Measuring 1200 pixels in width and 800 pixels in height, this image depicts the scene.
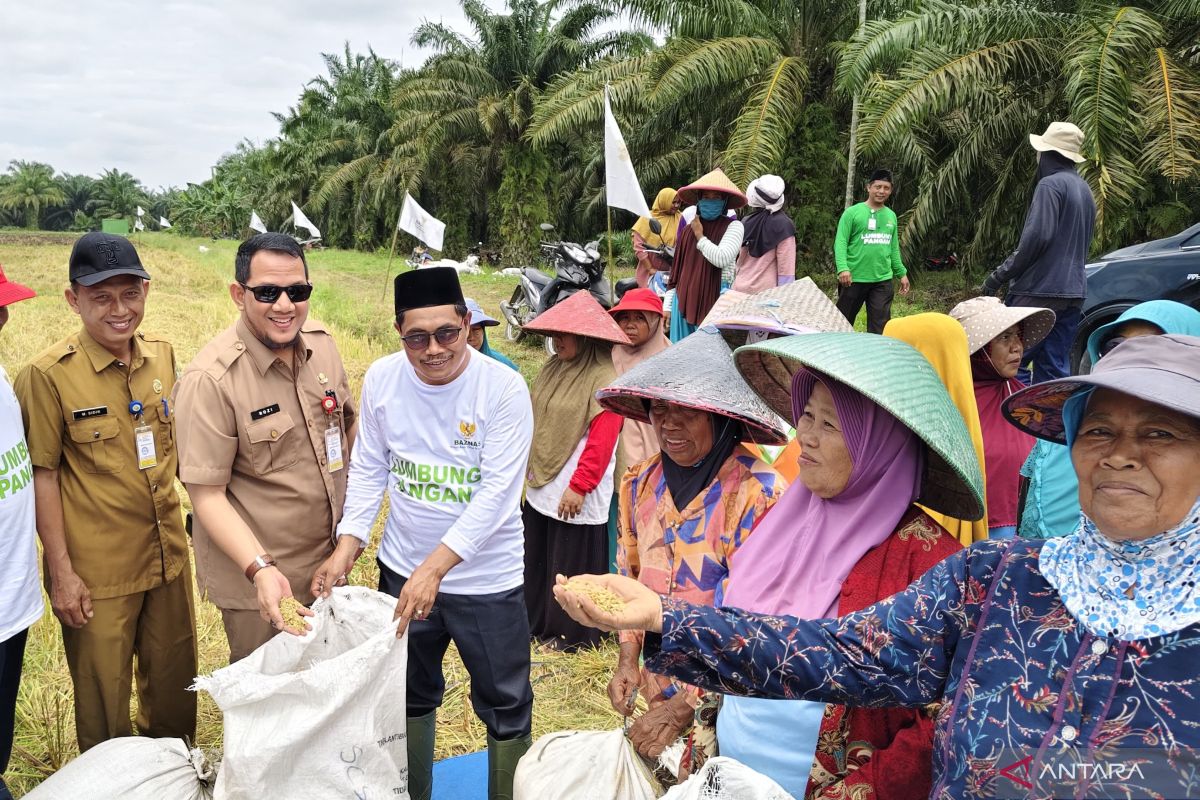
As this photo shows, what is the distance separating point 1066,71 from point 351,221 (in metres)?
31.5

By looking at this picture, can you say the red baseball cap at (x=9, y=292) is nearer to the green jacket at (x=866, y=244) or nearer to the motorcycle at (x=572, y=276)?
the motorcycle at (x=572, y=276)

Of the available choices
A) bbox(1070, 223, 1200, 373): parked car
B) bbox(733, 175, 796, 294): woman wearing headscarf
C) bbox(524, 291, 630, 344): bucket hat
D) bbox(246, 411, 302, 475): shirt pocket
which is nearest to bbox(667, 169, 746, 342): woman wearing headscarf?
bbox(733, 175, 796, 294): woman wearing headscarf

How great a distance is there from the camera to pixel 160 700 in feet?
9.22

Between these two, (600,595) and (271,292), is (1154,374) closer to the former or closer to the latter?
(600,595)

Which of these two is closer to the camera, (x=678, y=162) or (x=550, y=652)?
(x=550, y=652)

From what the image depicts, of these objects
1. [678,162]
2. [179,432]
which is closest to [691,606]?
[179,432]

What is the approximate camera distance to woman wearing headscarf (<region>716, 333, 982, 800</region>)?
5.10 ft

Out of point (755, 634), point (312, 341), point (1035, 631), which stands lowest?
point (755, 634)

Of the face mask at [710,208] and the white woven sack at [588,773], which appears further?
the face mask at [710,208]

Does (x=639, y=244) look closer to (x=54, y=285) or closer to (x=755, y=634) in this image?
(x=755, y=634)

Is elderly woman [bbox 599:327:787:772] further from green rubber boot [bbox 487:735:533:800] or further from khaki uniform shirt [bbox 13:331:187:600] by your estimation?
khaki uniform shirt [bbox 13:331:187:600]

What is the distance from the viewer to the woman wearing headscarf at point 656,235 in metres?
7.63

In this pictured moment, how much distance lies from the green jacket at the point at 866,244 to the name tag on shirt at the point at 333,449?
5423 mm

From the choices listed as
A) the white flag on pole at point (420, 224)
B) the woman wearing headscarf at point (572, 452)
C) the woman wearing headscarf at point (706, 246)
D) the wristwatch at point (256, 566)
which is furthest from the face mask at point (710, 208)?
the wristwatch at point (256, 566)
